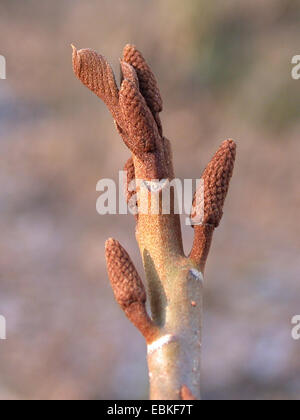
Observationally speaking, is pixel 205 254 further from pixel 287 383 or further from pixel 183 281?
pixel 287 383

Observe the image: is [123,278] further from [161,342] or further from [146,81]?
[146,81]

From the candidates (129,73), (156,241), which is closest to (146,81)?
(129,73)

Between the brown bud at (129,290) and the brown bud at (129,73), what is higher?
the brown bud at (129,73)

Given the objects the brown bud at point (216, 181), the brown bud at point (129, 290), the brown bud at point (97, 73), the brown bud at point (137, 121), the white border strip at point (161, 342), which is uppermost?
the brown bud at point (97, 73)

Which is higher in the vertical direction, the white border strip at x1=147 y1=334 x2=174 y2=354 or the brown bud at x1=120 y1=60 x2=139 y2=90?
the brown bud at x1=120 y1=60 x2=139 y2=90

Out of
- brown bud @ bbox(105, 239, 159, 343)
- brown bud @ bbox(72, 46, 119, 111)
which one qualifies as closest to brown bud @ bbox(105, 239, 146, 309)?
brown bud @ bbox(105, 239, 159, 343)

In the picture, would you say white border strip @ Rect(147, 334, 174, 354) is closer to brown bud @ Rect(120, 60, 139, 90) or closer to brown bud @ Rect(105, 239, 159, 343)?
brown bud @ Rect(105, 239, 159, 343)

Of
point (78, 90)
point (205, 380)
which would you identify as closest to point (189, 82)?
point (78, 90)

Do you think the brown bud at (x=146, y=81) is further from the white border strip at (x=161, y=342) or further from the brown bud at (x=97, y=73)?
the white border strip at (x=161, y=342)

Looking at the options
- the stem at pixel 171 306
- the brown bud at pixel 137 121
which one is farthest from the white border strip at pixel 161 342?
the brown bud at pixel 137 121
